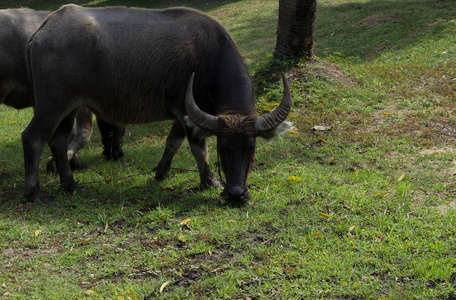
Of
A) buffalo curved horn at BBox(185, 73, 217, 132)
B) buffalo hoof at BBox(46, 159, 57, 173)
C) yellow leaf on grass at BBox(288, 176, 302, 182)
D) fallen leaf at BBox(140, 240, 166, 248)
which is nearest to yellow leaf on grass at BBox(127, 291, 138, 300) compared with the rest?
fallen leaf at BBox(140, 240, 166, 248)

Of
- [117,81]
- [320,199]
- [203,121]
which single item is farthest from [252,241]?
[117,81]

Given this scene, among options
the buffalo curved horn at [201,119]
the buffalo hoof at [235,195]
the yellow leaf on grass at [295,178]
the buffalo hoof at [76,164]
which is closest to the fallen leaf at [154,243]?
the buffalo hoof at [235,195]

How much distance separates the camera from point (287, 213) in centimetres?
534

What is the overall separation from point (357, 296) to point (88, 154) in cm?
527

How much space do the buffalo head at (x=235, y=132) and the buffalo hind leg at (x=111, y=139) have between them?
2273 millimetres

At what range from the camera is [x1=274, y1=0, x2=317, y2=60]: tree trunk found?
28.5ft

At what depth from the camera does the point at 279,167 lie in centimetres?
655

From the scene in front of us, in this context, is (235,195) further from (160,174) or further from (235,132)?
(160,174)

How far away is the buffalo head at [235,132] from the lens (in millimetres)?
5449

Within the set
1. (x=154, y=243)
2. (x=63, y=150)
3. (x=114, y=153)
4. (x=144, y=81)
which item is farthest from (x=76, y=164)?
(x=154, y=243)

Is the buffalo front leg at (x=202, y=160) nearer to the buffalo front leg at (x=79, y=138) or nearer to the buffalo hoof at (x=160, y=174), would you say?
the buffalo hoof at (x=160, y=174)

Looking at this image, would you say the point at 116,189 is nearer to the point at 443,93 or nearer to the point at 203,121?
the point at 203,121

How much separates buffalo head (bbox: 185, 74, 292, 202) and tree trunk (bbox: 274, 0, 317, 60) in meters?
3.65

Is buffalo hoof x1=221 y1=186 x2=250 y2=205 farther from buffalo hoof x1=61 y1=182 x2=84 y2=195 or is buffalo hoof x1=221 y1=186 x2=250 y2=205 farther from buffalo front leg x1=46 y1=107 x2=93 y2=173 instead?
buffalo front leg x1=46 y1=107 x2=93 y2=173
